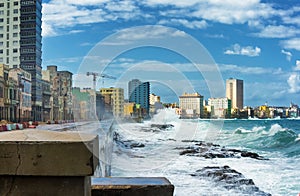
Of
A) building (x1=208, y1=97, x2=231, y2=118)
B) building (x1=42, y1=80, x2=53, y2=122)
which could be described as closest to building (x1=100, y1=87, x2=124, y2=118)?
building (x1=208, y1=97, x2=231, y2=118)

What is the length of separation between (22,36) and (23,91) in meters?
2.31

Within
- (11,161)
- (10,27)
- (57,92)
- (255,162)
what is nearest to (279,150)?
(255,162)

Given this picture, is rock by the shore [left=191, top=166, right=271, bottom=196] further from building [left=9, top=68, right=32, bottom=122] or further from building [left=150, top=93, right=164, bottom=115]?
building [left=9, top=68, right=32, bottom=122]

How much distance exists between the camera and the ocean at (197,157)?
1202mm

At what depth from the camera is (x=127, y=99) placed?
1416 mm

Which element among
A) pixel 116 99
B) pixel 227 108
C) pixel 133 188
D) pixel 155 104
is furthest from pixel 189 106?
pixel 227 108

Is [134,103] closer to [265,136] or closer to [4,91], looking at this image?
[4,91]

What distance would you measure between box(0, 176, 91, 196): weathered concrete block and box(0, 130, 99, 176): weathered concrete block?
1 centimetres

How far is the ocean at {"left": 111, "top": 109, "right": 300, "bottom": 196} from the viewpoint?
1.20m

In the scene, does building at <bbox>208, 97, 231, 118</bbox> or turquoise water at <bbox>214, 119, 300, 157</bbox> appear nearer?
building at <bbox>208, 97, 231, 118</bbox>

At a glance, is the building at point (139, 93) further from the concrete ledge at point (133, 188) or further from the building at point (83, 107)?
the concrete ledge at point (133, 188)

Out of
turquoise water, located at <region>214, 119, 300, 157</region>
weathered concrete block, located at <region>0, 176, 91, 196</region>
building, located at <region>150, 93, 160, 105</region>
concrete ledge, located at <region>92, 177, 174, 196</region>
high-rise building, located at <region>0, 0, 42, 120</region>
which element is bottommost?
turquoise water, located at <region>214, 119, 300, 157</region>

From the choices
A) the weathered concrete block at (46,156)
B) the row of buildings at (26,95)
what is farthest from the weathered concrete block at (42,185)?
the row of buildings at (26,95)

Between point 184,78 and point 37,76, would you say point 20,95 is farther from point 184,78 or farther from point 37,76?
point 184,78
